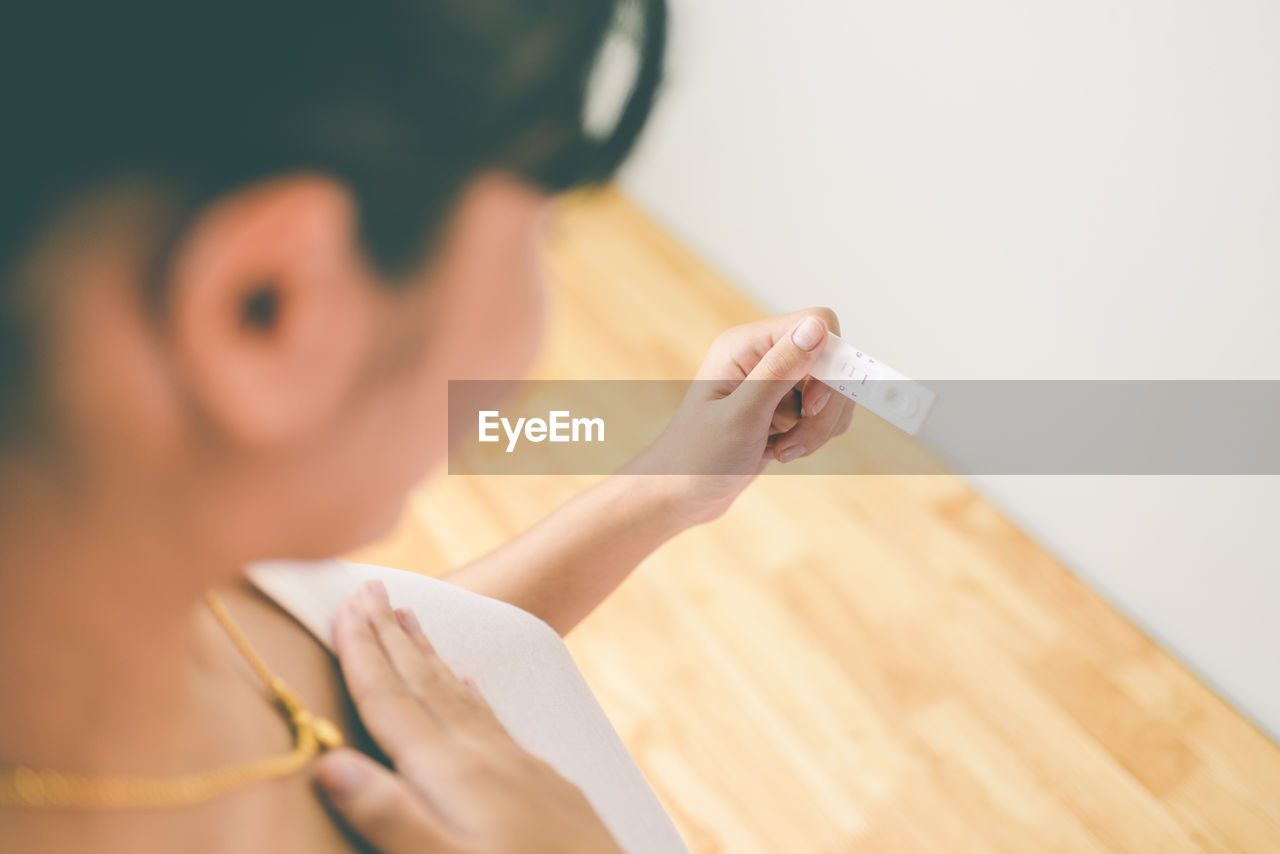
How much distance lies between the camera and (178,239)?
23 centimetres

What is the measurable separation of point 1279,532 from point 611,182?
3.11 feet

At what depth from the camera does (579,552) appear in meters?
0.68

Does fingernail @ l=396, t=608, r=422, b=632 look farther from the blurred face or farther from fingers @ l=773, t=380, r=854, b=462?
fingers @ l=773, t=380, r=854, b=462

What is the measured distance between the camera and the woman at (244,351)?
0.73ft

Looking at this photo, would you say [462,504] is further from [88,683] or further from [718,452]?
[88,683]

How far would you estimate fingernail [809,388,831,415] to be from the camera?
75 centimetres

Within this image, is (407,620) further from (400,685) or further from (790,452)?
(790,452)

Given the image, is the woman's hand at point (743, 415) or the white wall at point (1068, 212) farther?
the white wall at point (1068, 212)

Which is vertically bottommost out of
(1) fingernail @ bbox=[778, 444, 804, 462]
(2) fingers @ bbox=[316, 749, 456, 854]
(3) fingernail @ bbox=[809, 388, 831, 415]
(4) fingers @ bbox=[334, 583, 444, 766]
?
(2) fingers @ bbox=[316, 749, 456, 854]

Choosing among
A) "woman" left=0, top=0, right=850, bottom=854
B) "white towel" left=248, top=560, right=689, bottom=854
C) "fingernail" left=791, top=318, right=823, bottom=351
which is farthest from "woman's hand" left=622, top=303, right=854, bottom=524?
"woman" left=0, top=0, right=850, bottom=854

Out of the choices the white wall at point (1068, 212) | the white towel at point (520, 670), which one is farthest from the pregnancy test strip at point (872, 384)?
the white wall at point (1068, 212)

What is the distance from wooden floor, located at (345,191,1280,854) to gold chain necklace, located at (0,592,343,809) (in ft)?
2.04

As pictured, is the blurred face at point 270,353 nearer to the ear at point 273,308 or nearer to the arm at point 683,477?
the ear at point 273,308

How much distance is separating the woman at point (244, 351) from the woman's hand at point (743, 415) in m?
0.31
